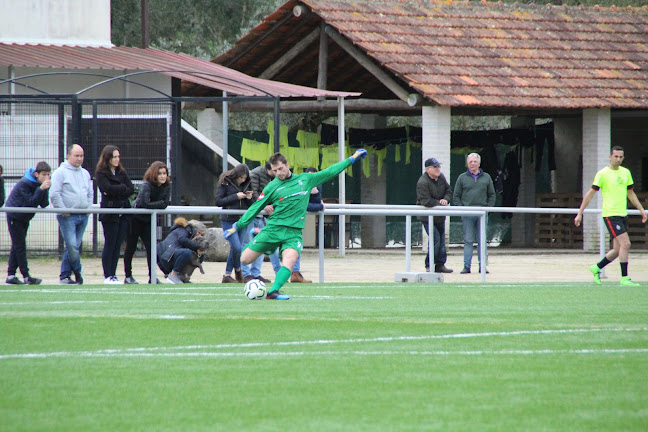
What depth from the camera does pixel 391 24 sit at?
81.0 ft

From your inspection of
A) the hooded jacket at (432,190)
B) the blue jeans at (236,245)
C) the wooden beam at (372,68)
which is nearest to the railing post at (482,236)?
the hooded jacket at (432,190)

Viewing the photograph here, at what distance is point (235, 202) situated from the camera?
582 inches

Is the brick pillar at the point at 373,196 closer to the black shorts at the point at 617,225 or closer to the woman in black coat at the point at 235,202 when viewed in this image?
the woman in black coat at the point at 235,202

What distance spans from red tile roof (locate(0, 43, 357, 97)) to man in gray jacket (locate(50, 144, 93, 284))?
5.68 meters

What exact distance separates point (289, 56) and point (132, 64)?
504 centimetres

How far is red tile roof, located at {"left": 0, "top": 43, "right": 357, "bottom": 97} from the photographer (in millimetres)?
20188

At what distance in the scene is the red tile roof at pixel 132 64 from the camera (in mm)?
Answer: 20188

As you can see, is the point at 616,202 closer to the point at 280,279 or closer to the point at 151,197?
the point at 280,279

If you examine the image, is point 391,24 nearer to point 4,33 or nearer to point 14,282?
point 4,33

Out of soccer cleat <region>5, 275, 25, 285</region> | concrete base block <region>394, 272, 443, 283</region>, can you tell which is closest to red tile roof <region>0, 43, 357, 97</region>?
concrete base block <region>394, 272, 443, 283</region>

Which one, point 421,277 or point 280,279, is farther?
point 421,277

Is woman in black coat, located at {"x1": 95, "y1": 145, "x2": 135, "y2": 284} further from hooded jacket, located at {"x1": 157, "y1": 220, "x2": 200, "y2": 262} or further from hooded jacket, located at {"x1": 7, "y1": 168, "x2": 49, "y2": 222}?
hooded jacket, located at {"x1": 7, "y1": 168, "x2": 49, "y2": 222}

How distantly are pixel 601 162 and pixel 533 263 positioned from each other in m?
4.30

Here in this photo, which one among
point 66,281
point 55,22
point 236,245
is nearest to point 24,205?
point 66,281
